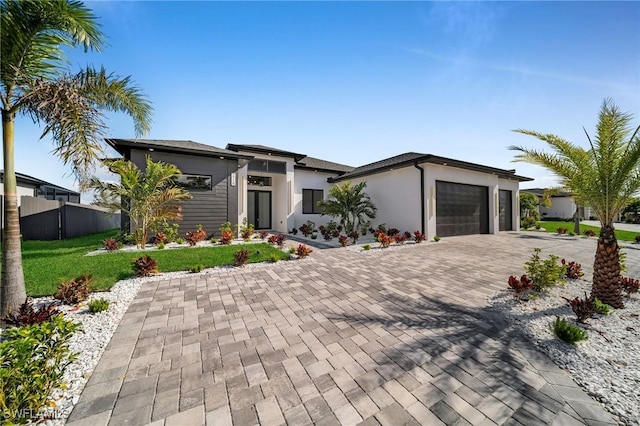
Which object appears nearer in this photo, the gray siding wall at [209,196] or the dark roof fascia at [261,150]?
the gray siding wall at [209,196]

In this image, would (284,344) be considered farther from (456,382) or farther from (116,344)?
(116,344)

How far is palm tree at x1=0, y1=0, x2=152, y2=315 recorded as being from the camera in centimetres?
306

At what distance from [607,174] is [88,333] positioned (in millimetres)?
8426

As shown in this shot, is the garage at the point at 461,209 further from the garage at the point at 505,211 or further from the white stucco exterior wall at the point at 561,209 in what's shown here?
the white stucco exterior wall at the point at 561,209

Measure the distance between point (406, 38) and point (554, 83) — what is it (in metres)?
4.36

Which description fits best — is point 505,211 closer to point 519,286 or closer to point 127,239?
point 519,286

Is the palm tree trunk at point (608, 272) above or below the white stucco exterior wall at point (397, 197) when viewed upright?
below

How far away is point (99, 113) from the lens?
3.54 meters

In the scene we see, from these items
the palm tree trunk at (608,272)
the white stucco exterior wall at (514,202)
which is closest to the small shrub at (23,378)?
the palm tree trunk at (608,272)

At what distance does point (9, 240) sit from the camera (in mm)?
3186

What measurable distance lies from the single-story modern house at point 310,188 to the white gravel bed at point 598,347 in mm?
6865

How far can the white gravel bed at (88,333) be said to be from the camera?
6.38ft

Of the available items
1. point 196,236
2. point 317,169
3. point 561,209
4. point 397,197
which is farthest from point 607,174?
point 561,209

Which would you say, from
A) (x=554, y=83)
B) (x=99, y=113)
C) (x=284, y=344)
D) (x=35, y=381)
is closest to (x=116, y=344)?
(x=35, y=381)
